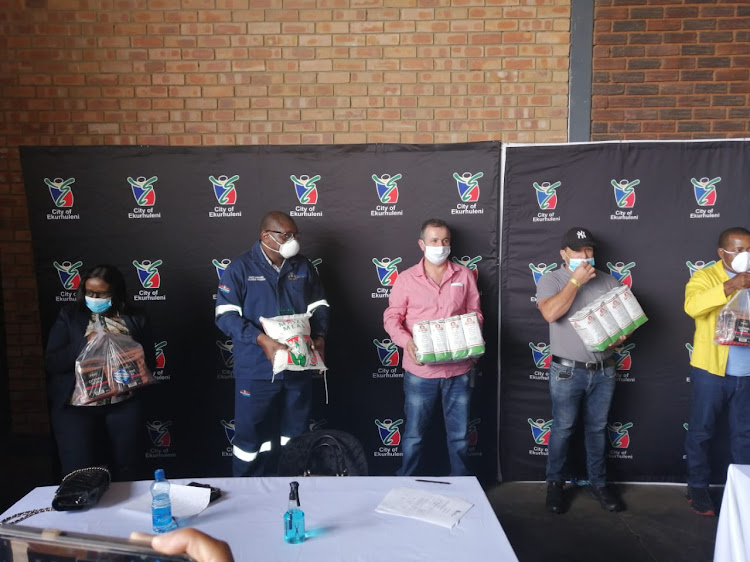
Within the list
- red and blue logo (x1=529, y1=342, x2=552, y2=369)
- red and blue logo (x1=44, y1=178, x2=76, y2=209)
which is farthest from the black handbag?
red and blue logo (x1=529, y1=342, x2=552, y2=369)

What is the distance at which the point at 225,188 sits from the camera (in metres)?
3.59

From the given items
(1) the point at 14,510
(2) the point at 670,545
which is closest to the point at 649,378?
(2) the point at 670,545

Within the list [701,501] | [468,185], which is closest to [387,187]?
[468,185]

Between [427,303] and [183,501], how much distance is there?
184 cm

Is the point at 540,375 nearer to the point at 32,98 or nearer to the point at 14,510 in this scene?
the point at 14,510

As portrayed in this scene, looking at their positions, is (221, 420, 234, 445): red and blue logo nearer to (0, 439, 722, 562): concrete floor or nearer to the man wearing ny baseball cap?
(0, 439, 722, 562): concrete floor

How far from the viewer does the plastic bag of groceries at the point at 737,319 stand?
3.00 meters

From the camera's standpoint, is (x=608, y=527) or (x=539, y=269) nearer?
(x=608, y=527)

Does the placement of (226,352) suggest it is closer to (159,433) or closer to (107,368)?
(159,433)

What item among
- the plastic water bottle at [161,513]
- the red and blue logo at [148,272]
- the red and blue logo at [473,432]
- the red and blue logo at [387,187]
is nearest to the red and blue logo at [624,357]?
the red and blue logo at [473,432]

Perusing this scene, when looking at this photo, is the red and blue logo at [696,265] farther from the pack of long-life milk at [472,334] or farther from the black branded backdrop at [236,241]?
the pack of long-life milk at [472,334]

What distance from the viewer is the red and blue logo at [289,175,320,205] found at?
3582 mm

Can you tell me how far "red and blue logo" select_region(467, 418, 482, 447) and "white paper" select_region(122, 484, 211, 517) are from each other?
2.26 m

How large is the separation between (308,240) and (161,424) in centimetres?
168
